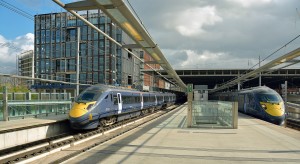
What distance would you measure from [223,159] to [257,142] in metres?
4.16

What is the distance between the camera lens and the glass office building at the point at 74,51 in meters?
68.2

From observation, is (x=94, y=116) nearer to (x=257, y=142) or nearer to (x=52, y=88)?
(x=257, y=142)

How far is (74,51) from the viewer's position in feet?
228

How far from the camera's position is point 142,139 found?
44.9 ft

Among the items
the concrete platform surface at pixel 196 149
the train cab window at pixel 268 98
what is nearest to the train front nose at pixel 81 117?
the concrete platform surface at pixel 196 149

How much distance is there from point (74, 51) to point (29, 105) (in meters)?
50.5

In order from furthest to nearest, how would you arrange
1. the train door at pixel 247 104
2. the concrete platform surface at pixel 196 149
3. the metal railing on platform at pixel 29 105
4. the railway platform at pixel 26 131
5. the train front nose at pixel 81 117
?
the train door at pixel 247 104
the metal railing on platform at pixel 29 105
the train front nose at pixel 81 117
the railway platform at pixel 26 131
the concrete platform surface at pixel 196 149

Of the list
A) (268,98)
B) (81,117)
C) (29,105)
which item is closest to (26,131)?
(81,117)

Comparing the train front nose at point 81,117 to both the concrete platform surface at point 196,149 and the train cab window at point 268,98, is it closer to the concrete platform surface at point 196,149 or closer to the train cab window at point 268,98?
the concrete platform surface at point 196,149

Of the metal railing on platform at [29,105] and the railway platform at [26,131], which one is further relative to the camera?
the metal railing on platform at [29,105]

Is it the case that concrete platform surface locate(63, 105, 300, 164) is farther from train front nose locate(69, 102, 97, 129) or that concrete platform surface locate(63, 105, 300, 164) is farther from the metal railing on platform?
the metal railing on platform

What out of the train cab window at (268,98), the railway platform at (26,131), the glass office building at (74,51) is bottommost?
the railway platform at (26,131)

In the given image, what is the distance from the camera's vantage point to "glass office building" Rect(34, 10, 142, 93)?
224ft

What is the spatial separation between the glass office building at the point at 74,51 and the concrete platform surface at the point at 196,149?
5296 centimetres
